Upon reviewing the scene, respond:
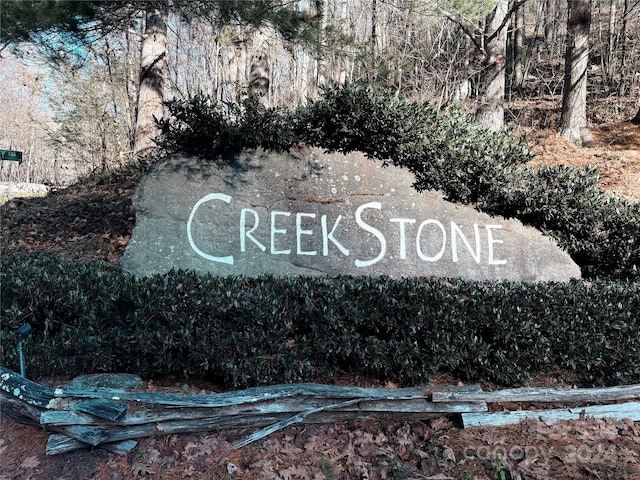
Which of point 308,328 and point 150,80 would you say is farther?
point 150,80

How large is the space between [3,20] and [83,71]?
6.05 meters

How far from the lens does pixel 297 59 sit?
10.2m

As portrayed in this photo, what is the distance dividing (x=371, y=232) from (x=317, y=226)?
58cm

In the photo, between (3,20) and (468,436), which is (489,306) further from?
(3,20)

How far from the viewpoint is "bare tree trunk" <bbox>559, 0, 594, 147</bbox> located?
9.25 m

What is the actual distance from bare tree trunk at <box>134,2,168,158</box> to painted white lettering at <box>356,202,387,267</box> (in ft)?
18.7

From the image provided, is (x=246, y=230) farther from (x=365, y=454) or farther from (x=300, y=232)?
(x=365, y=454)

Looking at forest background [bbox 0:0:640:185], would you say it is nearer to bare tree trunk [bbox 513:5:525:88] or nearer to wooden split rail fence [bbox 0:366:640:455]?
bare tree trunk [bbox 513:5:525:88]

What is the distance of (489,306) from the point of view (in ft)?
11.3

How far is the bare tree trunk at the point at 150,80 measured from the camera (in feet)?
28.4

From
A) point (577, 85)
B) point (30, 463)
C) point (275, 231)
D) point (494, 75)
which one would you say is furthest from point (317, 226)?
point (577, 85)

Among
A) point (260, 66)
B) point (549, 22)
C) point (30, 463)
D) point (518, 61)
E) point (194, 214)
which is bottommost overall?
point (30, 463)

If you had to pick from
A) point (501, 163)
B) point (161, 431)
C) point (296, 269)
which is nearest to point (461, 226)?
point (501, 163)

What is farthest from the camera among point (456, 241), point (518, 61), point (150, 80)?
point (518, 61)
